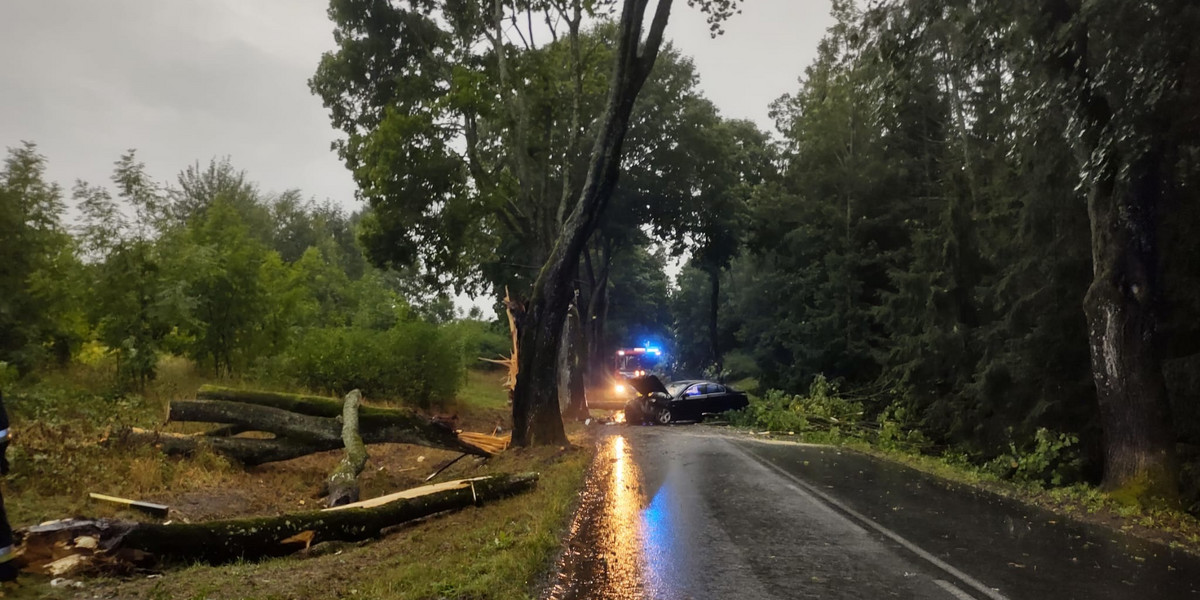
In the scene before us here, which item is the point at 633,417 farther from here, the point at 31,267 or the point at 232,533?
the point at 232,533

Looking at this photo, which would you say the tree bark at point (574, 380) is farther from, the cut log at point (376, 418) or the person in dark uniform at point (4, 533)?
the person in dark uniform at point (4, 533)

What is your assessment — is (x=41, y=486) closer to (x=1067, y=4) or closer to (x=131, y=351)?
(x=131, y=351)

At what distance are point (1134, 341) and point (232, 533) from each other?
1159 centimetres

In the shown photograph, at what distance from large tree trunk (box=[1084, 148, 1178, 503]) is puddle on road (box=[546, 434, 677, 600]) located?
647 cm

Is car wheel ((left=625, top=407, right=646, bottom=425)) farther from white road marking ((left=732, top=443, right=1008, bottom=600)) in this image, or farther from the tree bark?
white road marking ((left=732, top=443, right=1008, bottom=600))

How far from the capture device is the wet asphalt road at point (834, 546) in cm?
626

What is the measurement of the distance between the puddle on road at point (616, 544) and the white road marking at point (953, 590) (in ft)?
7.44

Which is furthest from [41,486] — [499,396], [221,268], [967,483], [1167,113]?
[499,396]

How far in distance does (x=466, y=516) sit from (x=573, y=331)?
58.9ft

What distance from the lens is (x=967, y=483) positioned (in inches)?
512

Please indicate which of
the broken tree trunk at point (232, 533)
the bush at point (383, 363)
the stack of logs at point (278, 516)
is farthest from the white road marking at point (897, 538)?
the bush at point (383, 363)

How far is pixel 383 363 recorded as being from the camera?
23078 mm

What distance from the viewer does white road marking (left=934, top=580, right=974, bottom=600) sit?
603 centimetres

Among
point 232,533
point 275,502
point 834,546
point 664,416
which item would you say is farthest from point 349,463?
point 664,416
